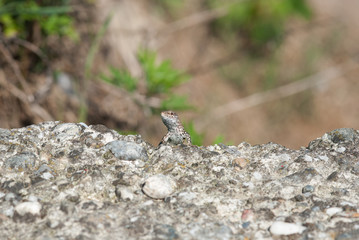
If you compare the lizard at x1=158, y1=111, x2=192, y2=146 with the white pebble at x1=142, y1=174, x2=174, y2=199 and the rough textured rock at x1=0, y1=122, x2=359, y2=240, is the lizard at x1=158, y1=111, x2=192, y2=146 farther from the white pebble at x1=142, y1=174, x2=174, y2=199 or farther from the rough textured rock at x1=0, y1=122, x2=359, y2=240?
the white pebble at x1=142, y1=174, x2=174, y2=199

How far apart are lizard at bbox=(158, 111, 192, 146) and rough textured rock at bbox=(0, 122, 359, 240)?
13 cm

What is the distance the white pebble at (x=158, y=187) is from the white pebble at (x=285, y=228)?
18.5 inches

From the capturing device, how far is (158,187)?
6.48 feet

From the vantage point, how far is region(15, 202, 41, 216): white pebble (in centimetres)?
181

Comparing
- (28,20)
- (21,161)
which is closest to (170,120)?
(21,161)

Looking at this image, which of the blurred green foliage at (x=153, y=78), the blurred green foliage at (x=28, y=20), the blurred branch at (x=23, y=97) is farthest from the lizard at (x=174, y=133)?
the blurred green foliage at (x=28, y=20)

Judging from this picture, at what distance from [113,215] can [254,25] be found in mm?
6328

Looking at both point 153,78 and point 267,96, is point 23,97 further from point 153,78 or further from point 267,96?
point 267,96

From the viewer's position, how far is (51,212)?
1828 mm

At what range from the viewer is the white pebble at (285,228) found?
1765mm

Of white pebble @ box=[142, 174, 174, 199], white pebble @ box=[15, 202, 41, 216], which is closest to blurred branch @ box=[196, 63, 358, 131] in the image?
white pebble @ box=[142, 174, 174, 199]

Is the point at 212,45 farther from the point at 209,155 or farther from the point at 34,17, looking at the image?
the point at 209,155

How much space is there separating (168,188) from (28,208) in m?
0.59

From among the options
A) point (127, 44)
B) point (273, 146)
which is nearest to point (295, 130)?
point (127, 44)
